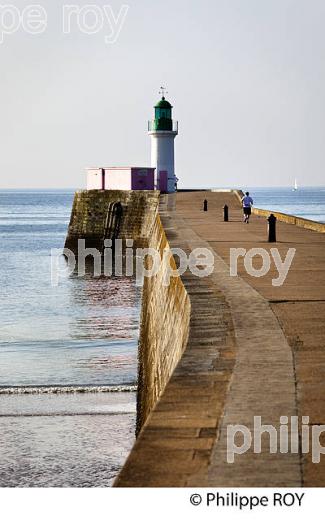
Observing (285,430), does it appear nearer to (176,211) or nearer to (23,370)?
(23,370)

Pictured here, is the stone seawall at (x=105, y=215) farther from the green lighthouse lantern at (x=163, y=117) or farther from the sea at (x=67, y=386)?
Answer: the sea at (x=67, y=386)

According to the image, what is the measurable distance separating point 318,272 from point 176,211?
87.4 feet

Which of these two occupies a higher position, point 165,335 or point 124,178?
point 165,335

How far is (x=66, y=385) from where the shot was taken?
20438 mm

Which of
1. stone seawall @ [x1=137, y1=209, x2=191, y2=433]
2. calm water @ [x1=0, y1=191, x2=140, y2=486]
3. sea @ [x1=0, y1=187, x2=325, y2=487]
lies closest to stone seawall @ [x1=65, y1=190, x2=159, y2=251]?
sea @ [x1=0, y1=187, x2=325, y2=487]

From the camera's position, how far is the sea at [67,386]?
48.5 ft

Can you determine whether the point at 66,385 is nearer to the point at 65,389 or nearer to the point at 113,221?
the point at 65,389

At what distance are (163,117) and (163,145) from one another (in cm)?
184

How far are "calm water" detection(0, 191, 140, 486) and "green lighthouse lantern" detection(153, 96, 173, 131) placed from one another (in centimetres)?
3056

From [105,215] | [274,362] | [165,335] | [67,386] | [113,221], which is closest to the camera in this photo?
[274,362]

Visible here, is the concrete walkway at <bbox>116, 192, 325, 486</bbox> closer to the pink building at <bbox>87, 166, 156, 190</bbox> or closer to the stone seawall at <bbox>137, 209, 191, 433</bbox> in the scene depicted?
the stone seawall at <bbox>137, 209, 191, 433</bbox>

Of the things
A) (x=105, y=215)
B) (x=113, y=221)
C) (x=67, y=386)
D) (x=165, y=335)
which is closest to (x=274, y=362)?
(x=165, y=335)

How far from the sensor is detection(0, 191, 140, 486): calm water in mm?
14852
